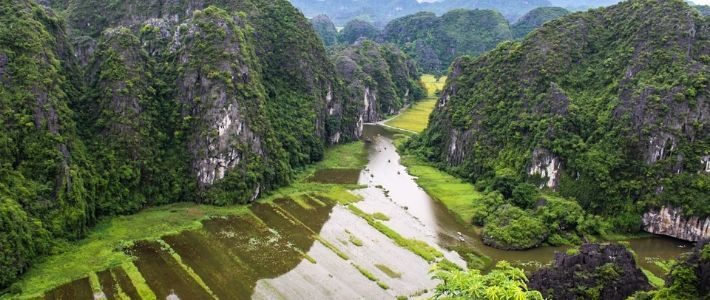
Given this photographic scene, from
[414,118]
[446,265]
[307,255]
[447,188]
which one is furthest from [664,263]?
[414,118]

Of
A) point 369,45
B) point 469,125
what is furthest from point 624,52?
point 369,45

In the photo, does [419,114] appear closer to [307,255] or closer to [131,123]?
Result: [131,123]

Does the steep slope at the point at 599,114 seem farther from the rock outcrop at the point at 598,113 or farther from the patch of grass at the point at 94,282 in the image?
the patch of grass at the point at 94,282

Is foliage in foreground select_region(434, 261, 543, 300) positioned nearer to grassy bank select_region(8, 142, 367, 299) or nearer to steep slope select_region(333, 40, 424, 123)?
grassy bank select_region(8, 142, 367, 299)

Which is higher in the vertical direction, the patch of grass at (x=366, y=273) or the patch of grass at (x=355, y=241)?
the patch of grass at (x=355, y=241)

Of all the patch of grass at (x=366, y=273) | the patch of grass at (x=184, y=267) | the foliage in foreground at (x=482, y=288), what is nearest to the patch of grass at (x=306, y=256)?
the patch of grass at (x=366, y=273)

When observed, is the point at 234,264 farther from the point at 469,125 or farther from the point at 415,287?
the point at 469,125
